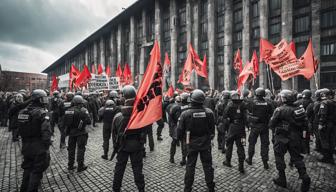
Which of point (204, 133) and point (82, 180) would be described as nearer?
point (204, 133)

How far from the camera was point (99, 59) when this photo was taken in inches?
2060

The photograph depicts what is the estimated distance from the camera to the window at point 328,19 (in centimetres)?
1961

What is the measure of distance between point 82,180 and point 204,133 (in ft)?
10.8

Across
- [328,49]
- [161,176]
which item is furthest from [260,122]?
[328,49]

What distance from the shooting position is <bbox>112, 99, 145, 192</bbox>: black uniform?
4012 millimetres

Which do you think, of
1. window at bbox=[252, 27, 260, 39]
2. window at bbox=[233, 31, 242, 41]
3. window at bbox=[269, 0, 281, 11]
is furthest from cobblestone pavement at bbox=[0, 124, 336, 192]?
window at bbox=[233, 31, 242, 41]

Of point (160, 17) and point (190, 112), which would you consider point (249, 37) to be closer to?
point (160, 17)

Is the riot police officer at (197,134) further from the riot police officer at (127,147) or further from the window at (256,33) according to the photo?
the window at (256,33)

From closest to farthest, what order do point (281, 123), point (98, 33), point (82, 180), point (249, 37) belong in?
1. point (281, 123)
2. point (82, 180)
3. point (249, 37)
4. point (98, 33)

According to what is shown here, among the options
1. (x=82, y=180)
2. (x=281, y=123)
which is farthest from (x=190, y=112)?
(x=82, y=180)

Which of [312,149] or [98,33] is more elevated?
[98,33]

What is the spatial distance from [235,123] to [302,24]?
70.2 feet

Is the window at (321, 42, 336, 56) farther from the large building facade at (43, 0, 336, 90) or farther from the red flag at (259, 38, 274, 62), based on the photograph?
the red flag at (259, 38, 274, 62)

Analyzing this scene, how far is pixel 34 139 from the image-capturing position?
4.13m
